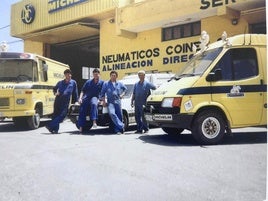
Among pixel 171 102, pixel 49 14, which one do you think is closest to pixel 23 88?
pixel 171 102

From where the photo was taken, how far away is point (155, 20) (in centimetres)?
1528

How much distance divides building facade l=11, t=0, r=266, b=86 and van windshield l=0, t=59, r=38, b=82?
657 centimetres

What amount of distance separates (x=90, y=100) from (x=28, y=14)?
14.4 m

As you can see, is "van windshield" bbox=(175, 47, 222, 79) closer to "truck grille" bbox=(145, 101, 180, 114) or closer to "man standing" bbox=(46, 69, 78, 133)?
"truck grille" bbox=(145, 101, 180, 114)

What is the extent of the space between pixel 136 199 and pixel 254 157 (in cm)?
234

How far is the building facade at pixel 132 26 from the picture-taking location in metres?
13.7

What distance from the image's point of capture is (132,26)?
16.3 meters

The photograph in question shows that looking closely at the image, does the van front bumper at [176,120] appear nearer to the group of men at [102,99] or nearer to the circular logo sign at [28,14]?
the group of men at [102,99]

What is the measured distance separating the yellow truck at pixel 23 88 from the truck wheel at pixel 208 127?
5198 millimetres

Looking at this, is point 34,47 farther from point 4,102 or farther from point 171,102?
point 171,102

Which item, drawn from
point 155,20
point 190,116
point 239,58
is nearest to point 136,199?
point 190,116

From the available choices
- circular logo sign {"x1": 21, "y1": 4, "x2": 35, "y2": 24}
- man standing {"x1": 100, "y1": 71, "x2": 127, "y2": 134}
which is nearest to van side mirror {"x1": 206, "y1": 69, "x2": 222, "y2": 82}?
man standing {"x1": 100, "y1": 71, "x2": 127, "y2": 134}

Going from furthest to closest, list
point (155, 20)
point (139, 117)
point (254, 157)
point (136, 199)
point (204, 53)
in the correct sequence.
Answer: point (155, 20)
point (139, 117)
point (204, 53)
point (254, 157)
point (136, 199)

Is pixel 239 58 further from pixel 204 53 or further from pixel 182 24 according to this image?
pixel 182 24
